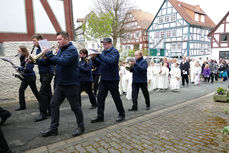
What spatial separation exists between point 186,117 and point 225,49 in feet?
101

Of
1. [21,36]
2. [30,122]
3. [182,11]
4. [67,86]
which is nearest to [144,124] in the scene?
[67,86]

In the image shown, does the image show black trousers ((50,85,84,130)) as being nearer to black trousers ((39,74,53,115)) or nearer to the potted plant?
black trousers ((39,74,53,115))

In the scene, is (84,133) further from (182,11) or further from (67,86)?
(182,11)

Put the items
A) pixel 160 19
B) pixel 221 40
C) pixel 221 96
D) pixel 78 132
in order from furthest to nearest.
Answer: pixel 160 19
pixel 221 40
pixel 221 96
pixel 78 132

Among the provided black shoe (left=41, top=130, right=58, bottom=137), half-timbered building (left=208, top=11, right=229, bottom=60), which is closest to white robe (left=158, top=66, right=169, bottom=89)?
black shoe (left=41, top=130, right=58, bottom=137)

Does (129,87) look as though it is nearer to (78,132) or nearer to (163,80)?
(163,80)

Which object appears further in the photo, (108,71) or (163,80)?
(163,80)

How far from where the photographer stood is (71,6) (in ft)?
33.1

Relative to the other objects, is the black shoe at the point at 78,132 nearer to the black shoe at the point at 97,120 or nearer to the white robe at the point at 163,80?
the black shoe at the point at 97,120

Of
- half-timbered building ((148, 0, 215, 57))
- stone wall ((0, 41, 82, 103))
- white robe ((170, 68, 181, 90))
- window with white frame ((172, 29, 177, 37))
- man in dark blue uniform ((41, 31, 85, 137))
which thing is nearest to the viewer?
man in dark blue uniform ((41, 31, 85, 137))

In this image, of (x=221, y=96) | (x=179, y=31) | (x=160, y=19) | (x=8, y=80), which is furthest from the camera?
(x=160, y=19)

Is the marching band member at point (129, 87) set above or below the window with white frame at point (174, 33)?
below

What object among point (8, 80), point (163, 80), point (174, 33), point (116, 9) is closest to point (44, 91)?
point (8, 80)

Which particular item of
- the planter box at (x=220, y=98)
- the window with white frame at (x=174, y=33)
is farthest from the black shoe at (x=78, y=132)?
the window with white frame at (x=174, y=33)
